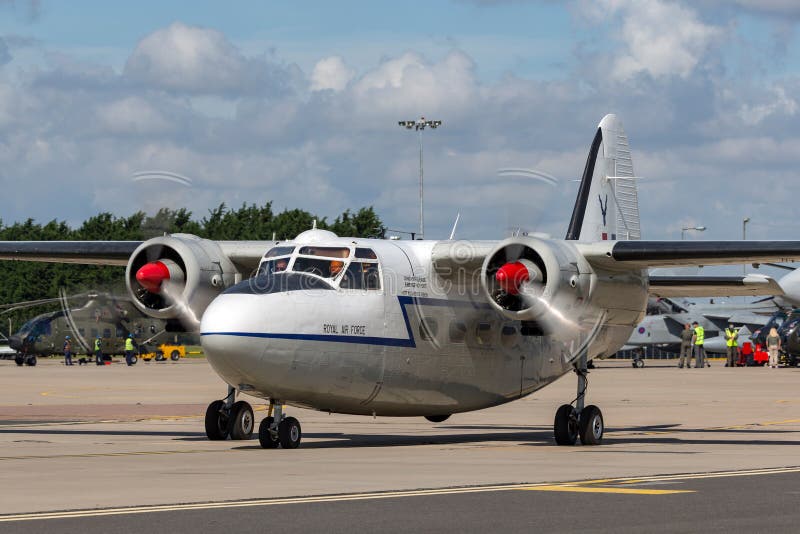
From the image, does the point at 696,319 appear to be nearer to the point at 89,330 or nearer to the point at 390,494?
the point at 89,330

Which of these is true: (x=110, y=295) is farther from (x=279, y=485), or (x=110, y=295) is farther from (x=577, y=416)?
(x=279, y=485)

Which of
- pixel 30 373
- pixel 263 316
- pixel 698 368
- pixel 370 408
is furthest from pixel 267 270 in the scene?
pixel 698 368

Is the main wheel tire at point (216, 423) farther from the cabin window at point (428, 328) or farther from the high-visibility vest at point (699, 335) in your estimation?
the high-visibility vest at point (699, 335)

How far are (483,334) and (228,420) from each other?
16.2 feet

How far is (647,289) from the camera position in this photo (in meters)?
25.3

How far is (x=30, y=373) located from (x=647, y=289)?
42.6 metres

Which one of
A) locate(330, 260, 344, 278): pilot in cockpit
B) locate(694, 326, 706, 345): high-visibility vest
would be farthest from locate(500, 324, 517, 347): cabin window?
locate(694, 326, 706, 345): high-visibility vest

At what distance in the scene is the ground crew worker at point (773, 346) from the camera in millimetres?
68750

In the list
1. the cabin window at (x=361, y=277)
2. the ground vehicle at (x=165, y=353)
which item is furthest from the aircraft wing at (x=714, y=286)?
the ground vehicle at (x=165, y=353)

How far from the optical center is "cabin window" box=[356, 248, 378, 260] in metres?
21.8

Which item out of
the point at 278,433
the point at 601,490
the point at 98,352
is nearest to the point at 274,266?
the point at 278,433

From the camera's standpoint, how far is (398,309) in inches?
882

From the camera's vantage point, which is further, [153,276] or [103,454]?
[153,276]

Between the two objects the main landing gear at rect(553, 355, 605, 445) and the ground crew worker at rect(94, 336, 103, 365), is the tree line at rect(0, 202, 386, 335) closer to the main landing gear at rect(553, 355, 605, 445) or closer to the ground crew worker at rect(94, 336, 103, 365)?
the ground crew worker at rect(94, 336, 103, 365)
